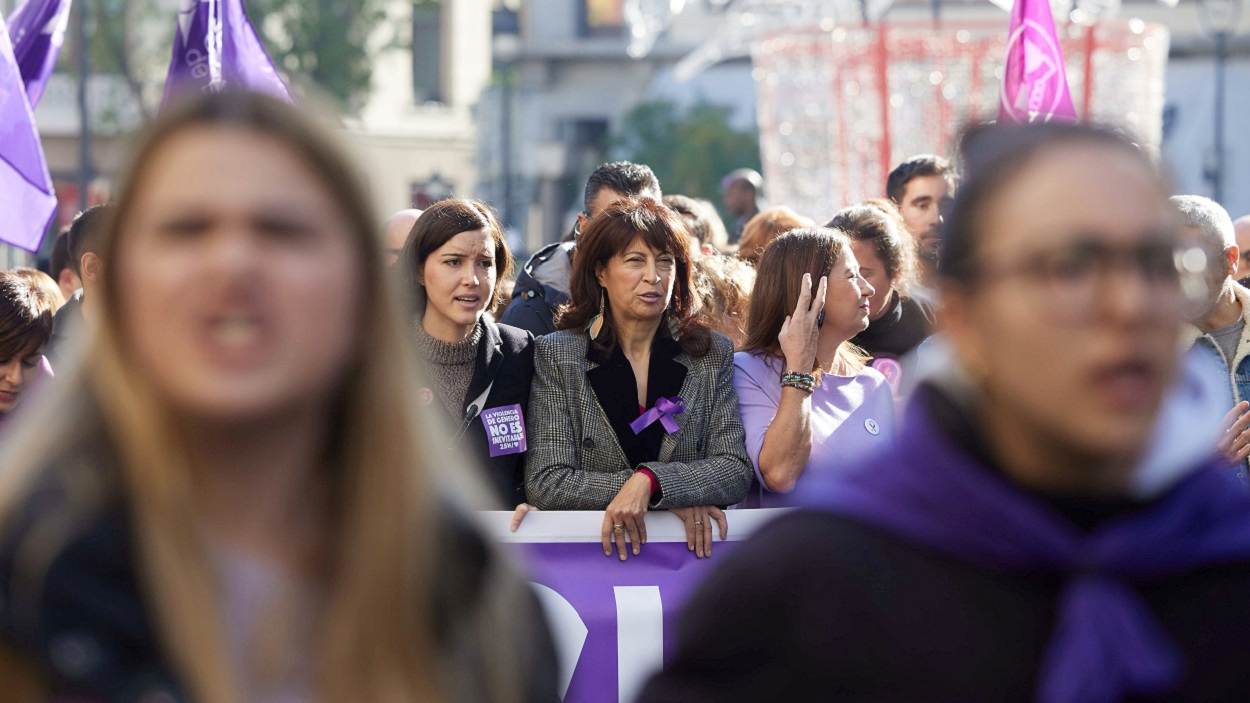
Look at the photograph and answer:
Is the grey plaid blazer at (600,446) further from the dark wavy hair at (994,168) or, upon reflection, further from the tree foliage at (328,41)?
the tree foliage at (328,41)

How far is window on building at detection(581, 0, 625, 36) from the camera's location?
6725 cm

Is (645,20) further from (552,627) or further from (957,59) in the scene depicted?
(552,627)

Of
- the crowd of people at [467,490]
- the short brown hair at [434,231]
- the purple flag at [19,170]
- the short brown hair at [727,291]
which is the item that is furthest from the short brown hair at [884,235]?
the crowd of people at [467,490]

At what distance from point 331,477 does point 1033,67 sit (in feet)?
22.6

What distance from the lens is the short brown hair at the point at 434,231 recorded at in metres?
6.02

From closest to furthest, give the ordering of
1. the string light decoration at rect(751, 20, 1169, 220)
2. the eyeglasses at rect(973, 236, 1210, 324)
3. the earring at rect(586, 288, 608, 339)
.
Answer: the eyeglasses at rect(973, 236, 1210, 324)
the earring at rect(586, 288, 608, 339)
the string light decoration at rect(751, 20, 1169, 220)

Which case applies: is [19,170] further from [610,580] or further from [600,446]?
[610,580]

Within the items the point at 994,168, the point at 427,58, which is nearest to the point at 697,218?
the point at 994,168

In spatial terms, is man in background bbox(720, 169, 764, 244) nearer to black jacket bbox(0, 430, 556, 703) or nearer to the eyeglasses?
the eyeglasses

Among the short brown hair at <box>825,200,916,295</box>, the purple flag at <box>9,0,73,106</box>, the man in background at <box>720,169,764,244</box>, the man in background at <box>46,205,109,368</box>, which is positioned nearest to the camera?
the man in background at <box>46,205,109,368</box>

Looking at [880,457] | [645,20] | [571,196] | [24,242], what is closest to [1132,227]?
[880,457]

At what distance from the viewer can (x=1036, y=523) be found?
2104 mm

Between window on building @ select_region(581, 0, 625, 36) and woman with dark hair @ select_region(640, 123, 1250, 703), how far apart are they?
6566cm

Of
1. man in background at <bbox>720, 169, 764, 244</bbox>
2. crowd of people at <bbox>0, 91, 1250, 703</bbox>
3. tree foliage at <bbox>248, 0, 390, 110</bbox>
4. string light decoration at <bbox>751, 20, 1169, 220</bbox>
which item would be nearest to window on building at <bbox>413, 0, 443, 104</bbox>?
tree foliage at <bbox>248, 0, 390, 110</bbox>
